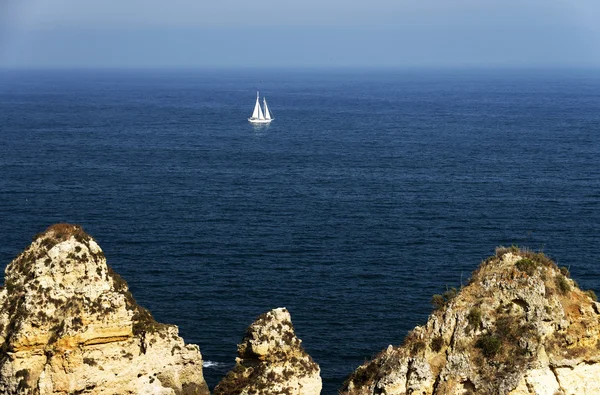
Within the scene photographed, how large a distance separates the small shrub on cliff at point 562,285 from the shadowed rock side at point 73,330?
49.2 feet

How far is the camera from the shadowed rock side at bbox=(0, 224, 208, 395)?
107 ft

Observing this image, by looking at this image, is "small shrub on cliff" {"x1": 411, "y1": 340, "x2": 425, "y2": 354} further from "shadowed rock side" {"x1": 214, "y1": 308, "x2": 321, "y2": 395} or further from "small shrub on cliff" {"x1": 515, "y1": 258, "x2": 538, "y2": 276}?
"shadowed rock side" {"x1": 214, "y1": 308, "x2": 321, "y2": 395}

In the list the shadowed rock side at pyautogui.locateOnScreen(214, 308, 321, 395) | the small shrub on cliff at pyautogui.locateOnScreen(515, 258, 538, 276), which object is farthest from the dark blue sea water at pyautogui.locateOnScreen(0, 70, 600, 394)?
the small shrub on cliff at pyautogui.locateOnScreen(515, 258, 538, 276)

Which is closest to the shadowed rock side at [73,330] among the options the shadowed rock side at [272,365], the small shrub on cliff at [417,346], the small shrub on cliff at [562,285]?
the shadowed rock side at [272,365]

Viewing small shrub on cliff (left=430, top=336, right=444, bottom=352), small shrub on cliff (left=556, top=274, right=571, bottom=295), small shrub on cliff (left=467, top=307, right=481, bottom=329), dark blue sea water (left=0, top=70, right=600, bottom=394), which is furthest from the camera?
dark blue sea water (left=0, top=70, right=600, bottom=394)

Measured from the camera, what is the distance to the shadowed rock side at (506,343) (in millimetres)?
29156

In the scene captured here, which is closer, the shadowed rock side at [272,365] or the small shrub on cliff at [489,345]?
the small shrub on cliff at [489,345]

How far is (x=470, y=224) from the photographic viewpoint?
118 m

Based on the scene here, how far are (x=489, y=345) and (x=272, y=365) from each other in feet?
30.2

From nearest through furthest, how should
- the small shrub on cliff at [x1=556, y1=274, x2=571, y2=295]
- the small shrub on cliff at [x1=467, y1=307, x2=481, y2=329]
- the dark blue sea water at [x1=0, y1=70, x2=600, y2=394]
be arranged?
1. the small shrub on cliff at [x1=467, y1=307, x2=481, y2=329]
2. the small shrub on cliff at [x1=556, y1=274, x2=571, y2=295]
3. the dark blue sea water at [x1=0, y1=70, x2=600, y2=394]

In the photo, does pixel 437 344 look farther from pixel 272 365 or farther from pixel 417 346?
pixel 272 365

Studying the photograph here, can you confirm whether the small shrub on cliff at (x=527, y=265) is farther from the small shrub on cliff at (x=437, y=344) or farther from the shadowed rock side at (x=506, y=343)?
the small shrub on cliff at (x=437, y=344)

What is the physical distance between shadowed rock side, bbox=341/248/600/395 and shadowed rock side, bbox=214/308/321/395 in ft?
11.1

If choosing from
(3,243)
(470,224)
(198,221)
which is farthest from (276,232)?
(3,243)
